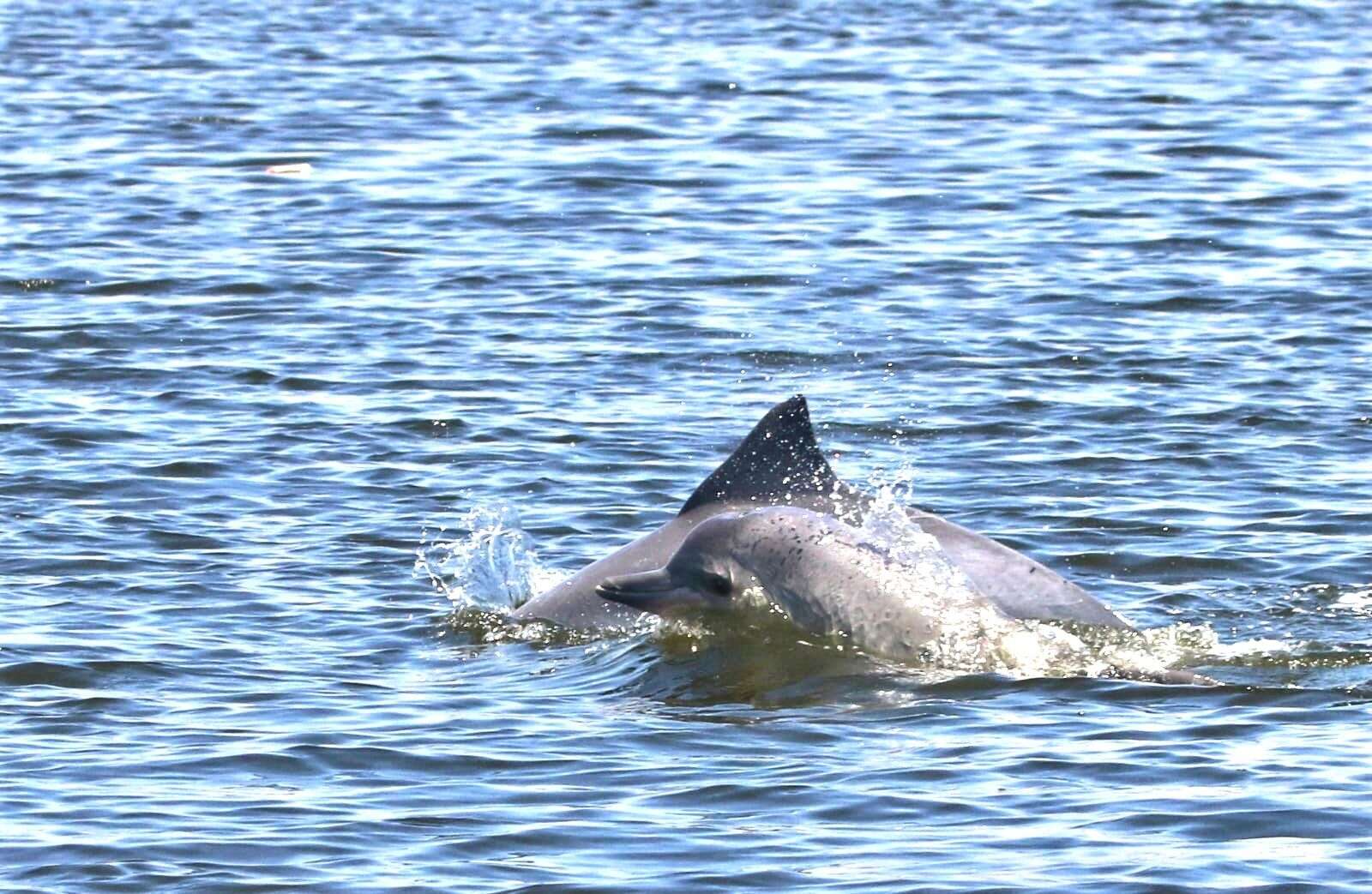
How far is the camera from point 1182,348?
19859 mm

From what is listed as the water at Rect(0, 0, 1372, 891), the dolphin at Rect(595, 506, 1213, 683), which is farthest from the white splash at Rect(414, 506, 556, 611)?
the dolphin at Rect(595, 506, 1213, 683)

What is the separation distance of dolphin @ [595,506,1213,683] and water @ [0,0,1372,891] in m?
0.23

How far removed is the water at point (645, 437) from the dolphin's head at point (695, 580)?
34 centimetres

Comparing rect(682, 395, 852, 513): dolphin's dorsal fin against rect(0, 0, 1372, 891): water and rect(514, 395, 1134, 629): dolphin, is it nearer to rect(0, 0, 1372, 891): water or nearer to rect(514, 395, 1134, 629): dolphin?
rect(514, 395, 1134, 629): dolphin

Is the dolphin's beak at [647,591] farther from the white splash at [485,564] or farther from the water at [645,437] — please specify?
the white splash at [485,564]

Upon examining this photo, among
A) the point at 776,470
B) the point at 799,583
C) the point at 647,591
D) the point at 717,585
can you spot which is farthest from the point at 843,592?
the point at 647,591

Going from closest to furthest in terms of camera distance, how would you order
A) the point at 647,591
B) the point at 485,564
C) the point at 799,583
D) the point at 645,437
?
the point at 647,591 < the point at 799,583 < the point at 485,564 < the point at 645,437

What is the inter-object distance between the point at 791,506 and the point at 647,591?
3.58 feet

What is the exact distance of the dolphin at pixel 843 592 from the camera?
41.7 ft

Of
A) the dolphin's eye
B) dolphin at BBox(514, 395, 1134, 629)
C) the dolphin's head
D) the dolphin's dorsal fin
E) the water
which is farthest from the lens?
the dolphin's dorsal fin

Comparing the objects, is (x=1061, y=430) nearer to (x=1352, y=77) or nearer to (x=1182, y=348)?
(x=1182, y=348)

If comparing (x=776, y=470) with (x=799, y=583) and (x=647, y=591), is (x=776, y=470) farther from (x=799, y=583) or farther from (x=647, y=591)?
(x=647, y=591)

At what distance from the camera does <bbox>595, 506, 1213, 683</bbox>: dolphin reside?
41.7ft

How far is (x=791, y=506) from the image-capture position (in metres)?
13.5
